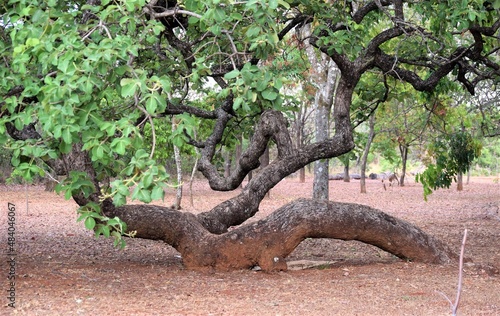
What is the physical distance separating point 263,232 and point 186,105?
1.95 metres

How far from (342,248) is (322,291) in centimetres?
431

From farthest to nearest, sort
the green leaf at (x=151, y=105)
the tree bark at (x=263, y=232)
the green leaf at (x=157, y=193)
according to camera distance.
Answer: the tree bark at (x=263, y=232) < the green leaf at (x=151, y=105) < the green leaf at (x=157, y=193)

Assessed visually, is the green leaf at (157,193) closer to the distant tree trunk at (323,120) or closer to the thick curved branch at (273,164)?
the thick curved branch at (273,164)

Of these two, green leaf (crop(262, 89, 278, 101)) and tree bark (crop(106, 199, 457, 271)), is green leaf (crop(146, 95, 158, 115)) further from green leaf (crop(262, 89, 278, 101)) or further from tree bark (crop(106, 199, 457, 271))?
tree bark (crop(106, 199, 457, 271))

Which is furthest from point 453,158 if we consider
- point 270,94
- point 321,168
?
point 270,94

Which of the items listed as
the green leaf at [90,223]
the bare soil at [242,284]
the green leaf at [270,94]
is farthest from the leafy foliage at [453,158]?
the green leaf at [90,223]

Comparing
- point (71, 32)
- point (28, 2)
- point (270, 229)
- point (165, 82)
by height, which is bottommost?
point (270, 229)

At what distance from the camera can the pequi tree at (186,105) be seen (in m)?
4.99

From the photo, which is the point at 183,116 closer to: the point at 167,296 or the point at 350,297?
the point at 167,296

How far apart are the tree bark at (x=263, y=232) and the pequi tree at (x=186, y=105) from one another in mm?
15

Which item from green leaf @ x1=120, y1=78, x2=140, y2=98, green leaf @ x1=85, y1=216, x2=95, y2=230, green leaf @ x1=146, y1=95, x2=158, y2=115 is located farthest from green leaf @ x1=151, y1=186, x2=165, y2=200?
green leaf @ x1=85, y1=216, x2=95, y2=230

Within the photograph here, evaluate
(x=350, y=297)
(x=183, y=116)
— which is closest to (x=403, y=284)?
(x=350, y=297)

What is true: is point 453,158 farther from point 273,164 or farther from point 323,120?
point 273,164

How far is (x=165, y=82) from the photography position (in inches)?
190
